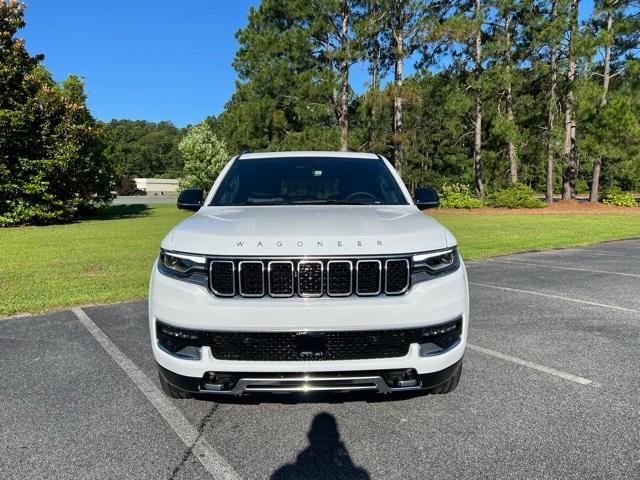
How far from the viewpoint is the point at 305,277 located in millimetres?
2715

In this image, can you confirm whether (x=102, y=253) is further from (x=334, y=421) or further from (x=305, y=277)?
(x=305, y=277)

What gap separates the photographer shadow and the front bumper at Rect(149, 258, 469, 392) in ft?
1.42

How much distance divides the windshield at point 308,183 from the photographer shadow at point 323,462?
1.84 metres

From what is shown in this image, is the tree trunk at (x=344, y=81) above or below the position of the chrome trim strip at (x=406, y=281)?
above

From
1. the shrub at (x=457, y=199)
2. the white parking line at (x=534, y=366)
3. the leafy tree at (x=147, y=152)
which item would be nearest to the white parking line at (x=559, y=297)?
the white parking line at (x=534, y=366)

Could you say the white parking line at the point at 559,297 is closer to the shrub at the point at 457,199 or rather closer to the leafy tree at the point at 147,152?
the shrub at the point at 457,199

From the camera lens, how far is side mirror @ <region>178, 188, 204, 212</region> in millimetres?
4320

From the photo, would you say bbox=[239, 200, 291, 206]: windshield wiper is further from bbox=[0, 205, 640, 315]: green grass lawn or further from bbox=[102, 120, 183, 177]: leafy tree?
bbox=[102, 120, 183, 177]: leafy tree

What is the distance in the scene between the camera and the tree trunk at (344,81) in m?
26.5

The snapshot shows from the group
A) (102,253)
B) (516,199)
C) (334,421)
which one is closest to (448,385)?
(334,421)

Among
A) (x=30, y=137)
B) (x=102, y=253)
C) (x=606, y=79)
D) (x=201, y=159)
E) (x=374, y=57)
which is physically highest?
(x=374, y=57)

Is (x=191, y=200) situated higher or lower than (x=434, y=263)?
higher

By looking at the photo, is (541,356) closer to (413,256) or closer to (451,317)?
(451,317)

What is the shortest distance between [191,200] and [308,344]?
223cm
